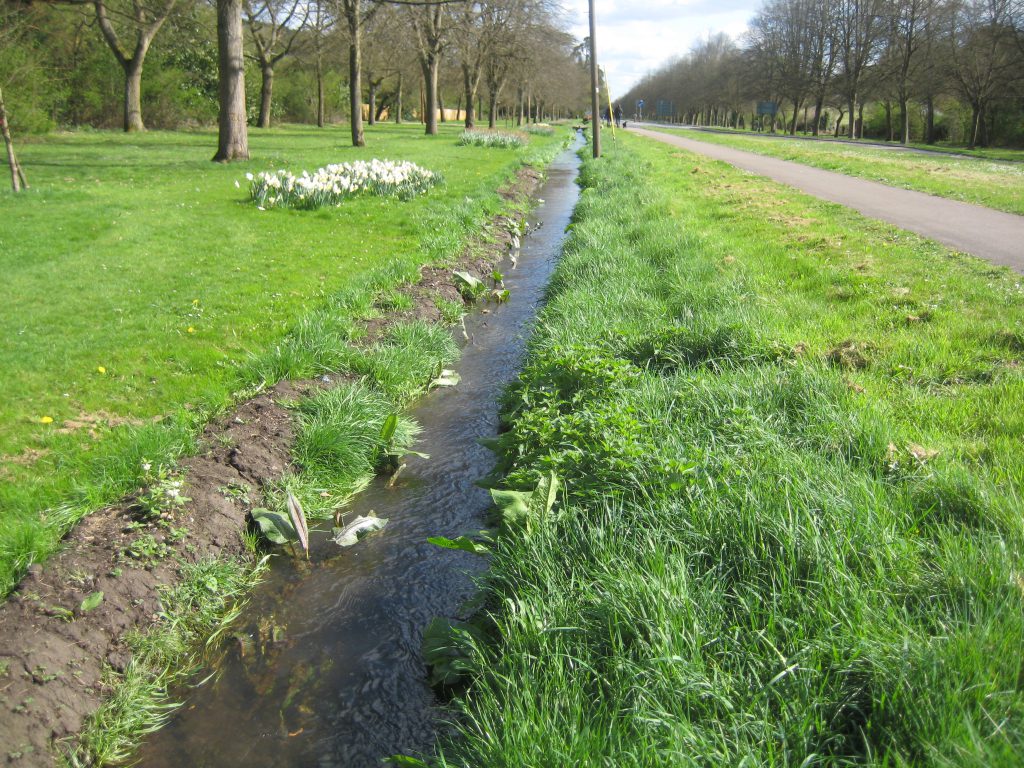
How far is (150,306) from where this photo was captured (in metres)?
6.33

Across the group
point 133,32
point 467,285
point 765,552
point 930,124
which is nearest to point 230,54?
point 467,285

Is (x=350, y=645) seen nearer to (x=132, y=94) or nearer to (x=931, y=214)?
(x=931, y=214)

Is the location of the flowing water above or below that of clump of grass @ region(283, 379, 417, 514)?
below

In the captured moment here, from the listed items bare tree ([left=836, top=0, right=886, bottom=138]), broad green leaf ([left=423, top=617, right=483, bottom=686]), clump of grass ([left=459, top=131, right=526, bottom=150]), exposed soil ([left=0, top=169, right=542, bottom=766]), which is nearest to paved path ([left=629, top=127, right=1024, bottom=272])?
broad green leaf ([left=423, top=617, right=483, bottom=686])

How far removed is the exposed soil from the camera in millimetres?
2516

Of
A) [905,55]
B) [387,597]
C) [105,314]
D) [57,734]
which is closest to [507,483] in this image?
[387,597]

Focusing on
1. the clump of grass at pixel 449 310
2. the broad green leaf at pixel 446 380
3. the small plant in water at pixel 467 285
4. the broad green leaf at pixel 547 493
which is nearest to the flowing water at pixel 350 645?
the broad green leaf at pixel 547 493

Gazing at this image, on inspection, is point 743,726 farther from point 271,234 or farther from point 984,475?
point 271,234

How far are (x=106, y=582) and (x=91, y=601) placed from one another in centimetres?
13

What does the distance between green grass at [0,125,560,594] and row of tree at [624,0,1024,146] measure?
33.3 m

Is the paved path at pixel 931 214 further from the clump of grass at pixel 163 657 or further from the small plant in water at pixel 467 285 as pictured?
the clump of grass at pixel 163 657

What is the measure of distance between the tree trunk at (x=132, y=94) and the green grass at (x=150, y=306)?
1333 centimetres

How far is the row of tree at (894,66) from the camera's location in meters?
33.2

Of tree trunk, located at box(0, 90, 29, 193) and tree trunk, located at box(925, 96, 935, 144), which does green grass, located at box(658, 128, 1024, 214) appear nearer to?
tree trunk, located at box(0, 90, 29, 193)
